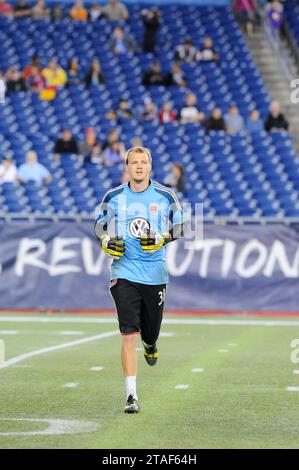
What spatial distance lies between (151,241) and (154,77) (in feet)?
65.3

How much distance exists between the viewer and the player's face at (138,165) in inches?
330

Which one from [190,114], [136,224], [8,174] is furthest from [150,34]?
[136,224]

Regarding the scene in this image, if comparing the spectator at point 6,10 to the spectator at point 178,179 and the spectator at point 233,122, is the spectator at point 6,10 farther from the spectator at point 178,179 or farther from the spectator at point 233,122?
the spectator at point 178,179

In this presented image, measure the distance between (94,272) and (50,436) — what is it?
41.0ft

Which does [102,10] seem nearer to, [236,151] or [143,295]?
[236,151]

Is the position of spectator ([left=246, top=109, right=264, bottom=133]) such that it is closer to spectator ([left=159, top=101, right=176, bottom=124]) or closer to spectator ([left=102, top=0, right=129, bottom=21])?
spectator ([left=159, top=101, right=176, bottom=124])

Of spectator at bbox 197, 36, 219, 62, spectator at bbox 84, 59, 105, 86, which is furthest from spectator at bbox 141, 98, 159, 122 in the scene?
spectator at bbox 197, 36, 219, 62

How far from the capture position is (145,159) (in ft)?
27.6

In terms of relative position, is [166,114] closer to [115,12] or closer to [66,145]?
[66,145]

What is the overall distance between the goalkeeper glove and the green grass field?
48.6 inches

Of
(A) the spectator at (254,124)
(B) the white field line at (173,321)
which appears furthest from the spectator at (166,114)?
(B) the white field line at (173,321)

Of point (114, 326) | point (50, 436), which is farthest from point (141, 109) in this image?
point (50, 436)

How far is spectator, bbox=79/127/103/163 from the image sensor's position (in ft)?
81.0

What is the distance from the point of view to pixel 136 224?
28.2 ft
